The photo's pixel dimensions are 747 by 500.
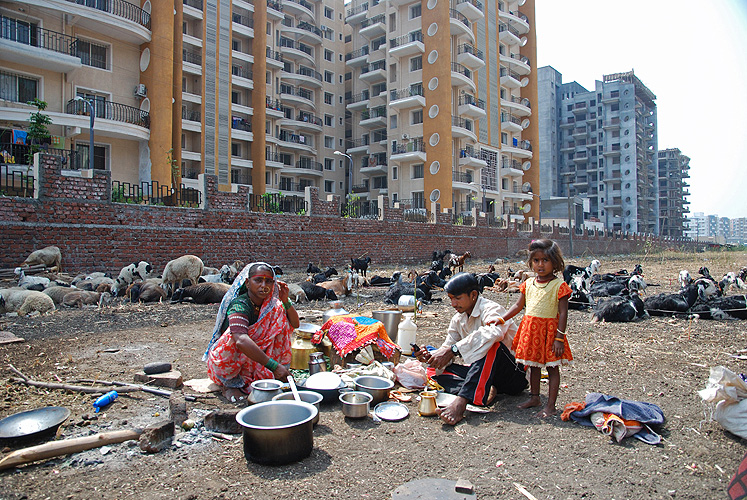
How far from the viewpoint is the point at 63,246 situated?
36.3 ft

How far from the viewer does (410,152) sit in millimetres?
37188

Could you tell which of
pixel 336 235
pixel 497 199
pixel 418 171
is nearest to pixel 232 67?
pixel 418 171

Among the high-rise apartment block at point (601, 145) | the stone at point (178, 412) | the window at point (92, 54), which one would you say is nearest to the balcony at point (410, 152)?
the window at point (92, 54)

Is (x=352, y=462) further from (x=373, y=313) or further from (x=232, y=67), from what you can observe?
(x=232, y=67)

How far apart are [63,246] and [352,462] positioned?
11172 millimetres

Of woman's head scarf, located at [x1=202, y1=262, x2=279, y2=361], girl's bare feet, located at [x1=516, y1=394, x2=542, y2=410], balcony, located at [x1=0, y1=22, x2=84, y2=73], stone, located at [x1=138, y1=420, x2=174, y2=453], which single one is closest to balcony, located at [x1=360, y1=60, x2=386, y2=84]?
balcony, located at [x1=0, y1=22, x2=84, y2=73]

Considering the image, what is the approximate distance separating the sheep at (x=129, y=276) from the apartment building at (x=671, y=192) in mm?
108810

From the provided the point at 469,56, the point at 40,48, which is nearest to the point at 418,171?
the point at 469,56

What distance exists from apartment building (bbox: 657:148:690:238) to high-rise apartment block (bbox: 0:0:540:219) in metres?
69.2

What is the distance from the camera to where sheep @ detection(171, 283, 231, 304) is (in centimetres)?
1006

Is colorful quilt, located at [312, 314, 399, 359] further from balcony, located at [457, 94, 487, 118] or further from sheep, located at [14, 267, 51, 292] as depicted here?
balcony, located at [457, 94, 487, 118]

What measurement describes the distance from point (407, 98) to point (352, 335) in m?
34.7

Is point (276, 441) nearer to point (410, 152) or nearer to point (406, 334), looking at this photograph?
point (406, 334)

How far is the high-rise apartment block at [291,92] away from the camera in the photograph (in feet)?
69.7
